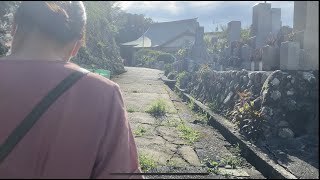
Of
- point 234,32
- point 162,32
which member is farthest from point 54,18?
point 162,32

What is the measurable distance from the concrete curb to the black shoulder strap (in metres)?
2.47

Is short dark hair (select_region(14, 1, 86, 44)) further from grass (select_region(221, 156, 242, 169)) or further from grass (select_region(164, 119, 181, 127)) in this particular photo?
grass (select_region(164, 119, 181, 127))

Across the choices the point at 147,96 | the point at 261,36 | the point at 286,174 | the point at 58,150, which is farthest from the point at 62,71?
the point at 147,96

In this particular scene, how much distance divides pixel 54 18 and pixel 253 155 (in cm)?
311

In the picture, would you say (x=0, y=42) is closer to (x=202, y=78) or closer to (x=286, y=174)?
(x=286, y=174)

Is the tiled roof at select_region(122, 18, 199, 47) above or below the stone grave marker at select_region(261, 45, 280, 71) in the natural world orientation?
above

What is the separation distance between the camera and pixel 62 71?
122cm

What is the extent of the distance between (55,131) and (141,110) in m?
5.83

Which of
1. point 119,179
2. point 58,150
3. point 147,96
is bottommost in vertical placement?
→ point 147,96

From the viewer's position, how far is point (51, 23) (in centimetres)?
124

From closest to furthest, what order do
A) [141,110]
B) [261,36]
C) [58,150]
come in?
[58,150]
[141,110]
[261,36]

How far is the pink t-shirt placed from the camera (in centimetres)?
116

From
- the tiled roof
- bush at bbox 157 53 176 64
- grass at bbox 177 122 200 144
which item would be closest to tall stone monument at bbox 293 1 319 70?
grass at bbox 177 122 200 144

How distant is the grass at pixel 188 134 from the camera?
4.76 metres
